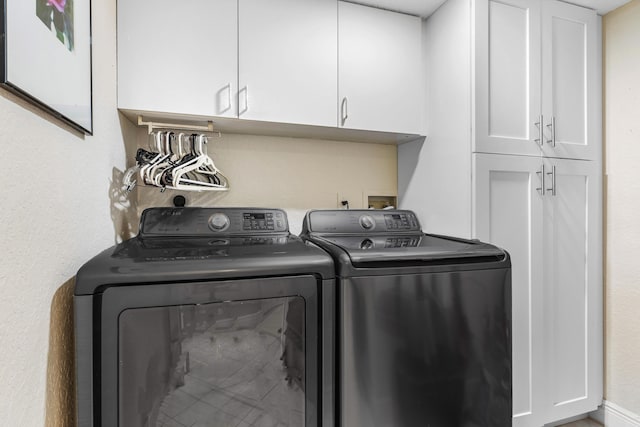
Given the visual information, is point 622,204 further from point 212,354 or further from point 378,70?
point 212,354

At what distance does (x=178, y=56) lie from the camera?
1397 mm

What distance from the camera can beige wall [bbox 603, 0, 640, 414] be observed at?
1722mm

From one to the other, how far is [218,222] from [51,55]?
2.73 feet

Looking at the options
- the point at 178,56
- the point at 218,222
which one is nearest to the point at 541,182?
the point at 218,222

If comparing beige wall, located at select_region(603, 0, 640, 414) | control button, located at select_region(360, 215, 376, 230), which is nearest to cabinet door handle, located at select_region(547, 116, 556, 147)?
beige wall, located at select_region(603, 0, 640, 414)

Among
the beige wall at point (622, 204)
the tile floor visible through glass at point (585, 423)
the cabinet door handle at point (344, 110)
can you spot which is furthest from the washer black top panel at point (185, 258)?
the tile floor visible through glass at point (585, 423)

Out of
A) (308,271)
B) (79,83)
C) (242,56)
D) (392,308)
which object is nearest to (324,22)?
(242,56)

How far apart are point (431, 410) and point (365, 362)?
0.33 metres

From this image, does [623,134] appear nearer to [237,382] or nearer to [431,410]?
[431,410]

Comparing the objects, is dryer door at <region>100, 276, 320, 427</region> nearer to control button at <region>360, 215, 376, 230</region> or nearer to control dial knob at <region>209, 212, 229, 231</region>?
control dial knob at <region>209, 212, 229, 231</region>

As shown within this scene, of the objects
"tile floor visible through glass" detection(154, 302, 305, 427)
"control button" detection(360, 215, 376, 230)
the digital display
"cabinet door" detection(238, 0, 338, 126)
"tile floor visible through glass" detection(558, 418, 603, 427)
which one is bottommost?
"tile floor visible through glass" detection(558, 418, 603, 427)

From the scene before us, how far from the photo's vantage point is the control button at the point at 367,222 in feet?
5.42

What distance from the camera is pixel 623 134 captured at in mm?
1769

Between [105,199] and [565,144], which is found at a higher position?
[565,144]
